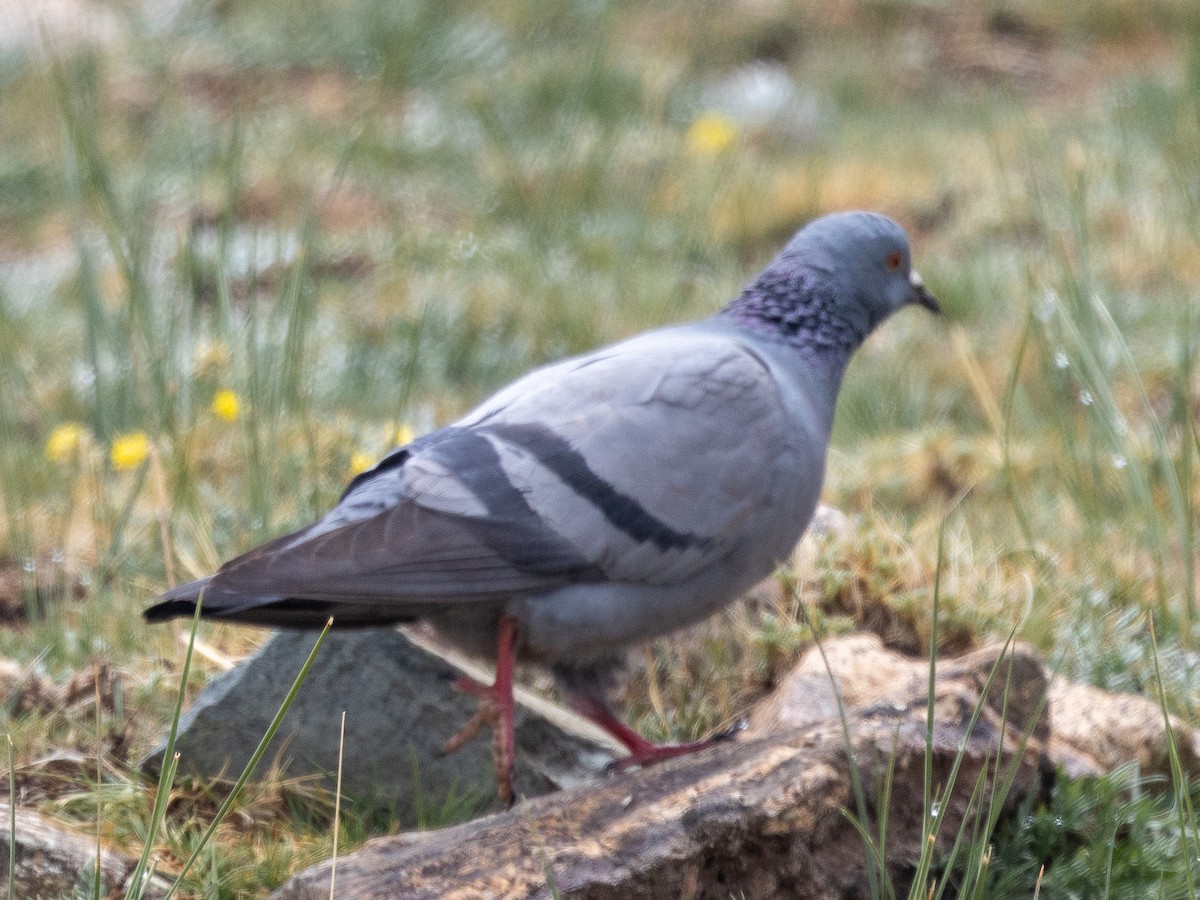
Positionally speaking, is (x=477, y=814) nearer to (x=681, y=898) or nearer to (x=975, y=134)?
(x=681, y=898)

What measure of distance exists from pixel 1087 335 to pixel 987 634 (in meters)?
0.77

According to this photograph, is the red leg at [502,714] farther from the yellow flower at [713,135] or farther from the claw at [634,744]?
the yellow flower at [713,135]

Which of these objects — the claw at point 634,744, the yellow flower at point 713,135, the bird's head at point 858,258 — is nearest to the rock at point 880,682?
the claw at point 634,744

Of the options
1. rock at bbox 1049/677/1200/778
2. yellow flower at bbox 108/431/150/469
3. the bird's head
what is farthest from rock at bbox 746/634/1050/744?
yellow flower at bbox 108/431/150/469

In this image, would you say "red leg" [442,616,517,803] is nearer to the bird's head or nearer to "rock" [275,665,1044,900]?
"rock" [275,665,1044,900]

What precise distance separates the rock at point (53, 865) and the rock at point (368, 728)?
0.34 metres

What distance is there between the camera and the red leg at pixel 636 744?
2.74m

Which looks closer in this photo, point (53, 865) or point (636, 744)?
point (53, 865)

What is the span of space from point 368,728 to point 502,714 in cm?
31

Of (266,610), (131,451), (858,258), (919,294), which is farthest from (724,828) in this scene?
(131,451)

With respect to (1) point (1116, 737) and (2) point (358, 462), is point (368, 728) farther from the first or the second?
(1) point (1116, 737)

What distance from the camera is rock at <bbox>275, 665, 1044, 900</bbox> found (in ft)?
7.00

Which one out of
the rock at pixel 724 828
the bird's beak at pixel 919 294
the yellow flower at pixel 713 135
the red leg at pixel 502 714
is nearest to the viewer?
the rock at pixel 724 828

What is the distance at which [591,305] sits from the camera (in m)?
5.62
